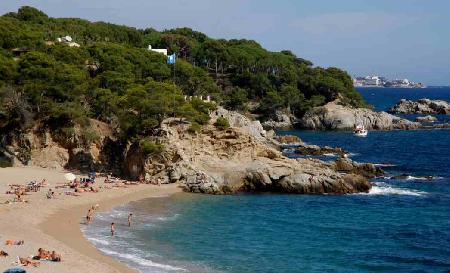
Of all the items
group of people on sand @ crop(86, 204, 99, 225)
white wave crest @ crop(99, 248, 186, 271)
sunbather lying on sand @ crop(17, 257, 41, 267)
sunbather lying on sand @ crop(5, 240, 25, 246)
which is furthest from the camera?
group of people on sand @ crop(86, 204, 99, 225)

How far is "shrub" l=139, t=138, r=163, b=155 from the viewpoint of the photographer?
48469 millimetres

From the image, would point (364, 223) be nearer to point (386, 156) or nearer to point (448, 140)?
point (386, 156)

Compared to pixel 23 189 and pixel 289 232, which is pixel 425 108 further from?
pixel 23 189

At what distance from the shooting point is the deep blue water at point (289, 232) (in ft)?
93.8

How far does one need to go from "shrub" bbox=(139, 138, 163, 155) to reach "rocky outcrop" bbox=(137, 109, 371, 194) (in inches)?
24.9

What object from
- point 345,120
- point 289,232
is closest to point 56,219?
point 289,232

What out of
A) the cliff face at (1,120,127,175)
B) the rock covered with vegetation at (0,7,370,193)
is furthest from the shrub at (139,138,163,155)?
the cliff face at (1,120,127,175)

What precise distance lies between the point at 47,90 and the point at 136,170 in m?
11.8

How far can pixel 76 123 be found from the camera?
53312mm

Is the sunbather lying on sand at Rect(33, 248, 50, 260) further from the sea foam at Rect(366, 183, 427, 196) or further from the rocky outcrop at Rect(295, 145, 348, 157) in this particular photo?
the rocky outcrop at Rect(295, 145, 348, 157)

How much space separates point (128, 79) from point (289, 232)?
34698mm

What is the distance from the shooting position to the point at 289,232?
3544 centimetres

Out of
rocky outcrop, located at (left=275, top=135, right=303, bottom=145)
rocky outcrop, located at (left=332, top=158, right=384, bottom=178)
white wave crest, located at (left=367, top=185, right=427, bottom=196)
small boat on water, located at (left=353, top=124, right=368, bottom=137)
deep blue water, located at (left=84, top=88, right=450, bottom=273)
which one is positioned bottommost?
deep blue water, located at (left=84, top=88, right=450, bottom=273)

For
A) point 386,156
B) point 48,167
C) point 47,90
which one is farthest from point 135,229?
point 386,156
